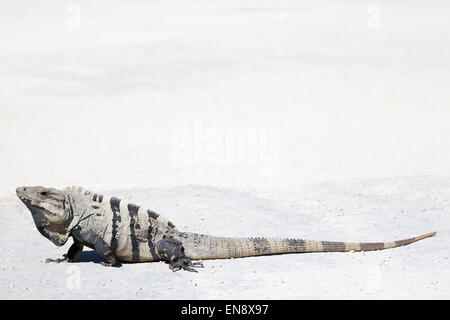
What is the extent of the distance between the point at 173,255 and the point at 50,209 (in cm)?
249

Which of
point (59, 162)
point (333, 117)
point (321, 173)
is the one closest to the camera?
point (321, 173)

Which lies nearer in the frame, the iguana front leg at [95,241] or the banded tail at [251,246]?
the iguana front leg at [95,241]

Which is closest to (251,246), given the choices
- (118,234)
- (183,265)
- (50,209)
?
(183,265)

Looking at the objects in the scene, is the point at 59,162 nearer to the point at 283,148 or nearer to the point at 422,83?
the point at 283,148

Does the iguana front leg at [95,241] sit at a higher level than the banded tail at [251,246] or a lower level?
higher

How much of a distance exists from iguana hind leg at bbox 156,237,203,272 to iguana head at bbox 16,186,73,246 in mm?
1818

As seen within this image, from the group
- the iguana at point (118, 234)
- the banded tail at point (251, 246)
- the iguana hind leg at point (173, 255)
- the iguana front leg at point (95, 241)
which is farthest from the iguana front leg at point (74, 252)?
the banded tail at point (251, 246)

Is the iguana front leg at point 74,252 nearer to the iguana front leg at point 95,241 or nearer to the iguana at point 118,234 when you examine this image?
the iguana at point 118,234

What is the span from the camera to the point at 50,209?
46.7 feet

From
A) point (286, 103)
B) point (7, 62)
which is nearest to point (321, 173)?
point (286, 103)

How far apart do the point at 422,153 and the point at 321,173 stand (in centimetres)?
507

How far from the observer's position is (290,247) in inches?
621

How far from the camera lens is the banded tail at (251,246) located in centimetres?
1529

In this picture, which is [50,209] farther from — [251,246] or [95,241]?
[251,246]
